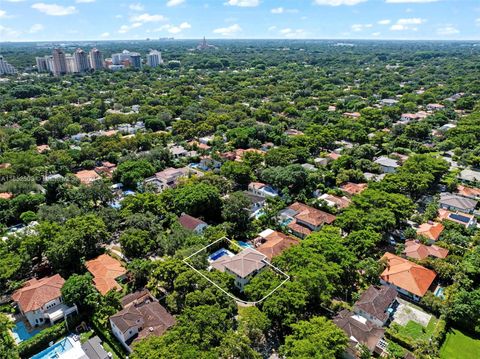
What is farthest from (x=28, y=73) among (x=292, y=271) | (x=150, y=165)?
(x=292, y=271)

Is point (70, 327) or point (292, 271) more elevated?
point (292, 271)

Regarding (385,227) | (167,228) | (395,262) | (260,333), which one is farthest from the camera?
(167,228)

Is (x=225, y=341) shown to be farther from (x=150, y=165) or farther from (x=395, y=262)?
(x=150, y=165)

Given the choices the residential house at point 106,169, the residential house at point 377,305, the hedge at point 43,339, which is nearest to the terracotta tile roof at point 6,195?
the residential house at point 106,169

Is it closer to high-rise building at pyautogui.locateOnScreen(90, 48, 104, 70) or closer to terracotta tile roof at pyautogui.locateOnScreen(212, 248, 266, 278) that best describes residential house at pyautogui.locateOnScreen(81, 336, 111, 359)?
terracotta tile roof at pyautogui.locateOnScreen(212, 248, 266, 278)

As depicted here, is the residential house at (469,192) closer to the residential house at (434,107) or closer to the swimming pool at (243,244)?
the swimming pool at (243,244)

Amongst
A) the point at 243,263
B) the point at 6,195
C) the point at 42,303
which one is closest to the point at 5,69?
the point at 6,195

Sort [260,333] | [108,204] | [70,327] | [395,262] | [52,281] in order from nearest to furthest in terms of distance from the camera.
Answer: [260,333]
[70,327]
[52,281]
[395,262]
[108,204]

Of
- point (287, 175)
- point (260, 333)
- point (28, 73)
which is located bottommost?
point (260, 333)

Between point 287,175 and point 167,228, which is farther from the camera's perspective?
point 287,175
